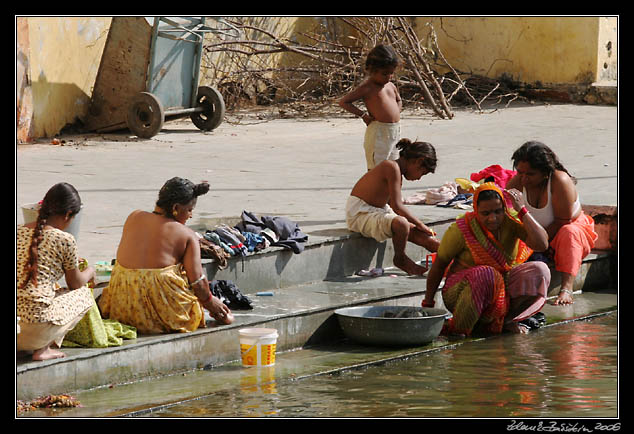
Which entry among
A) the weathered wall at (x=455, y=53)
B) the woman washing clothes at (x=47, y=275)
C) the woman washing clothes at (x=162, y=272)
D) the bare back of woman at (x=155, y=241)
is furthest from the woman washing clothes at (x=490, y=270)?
the weathered wall at (x=455, y=53)

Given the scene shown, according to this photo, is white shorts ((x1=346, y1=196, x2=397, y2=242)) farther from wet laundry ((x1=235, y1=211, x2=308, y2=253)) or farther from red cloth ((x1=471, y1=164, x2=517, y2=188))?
red cloth ((x1=471, y1=164, x2=517, y2=188))

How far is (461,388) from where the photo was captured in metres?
5.68

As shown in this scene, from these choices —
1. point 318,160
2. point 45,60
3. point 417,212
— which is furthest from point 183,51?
point 417,212

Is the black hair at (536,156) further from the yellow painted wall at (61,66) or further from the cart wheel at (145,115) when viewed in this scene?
the yellow painted wall at (61,66)

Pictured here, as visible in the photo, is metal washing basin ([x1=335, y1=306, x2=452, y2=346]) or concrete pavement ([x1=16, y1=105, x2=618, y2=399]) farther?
metal washing basin ([x1=335, y1=306, x2=452, y2=346])

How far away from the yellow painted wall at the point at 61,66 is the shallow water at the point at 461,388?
789cm

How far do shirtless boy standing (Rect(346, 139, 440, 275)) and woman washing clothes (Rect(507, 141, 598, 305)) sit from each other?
708 mm

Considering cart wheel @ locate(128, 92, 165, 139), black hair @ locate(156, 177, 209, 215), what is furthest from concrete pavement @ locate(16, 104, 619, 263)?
black hair @ locate(156, 177, 209, 215)

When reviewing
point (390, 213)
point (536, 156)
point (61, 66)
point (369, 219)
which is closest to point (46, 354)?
point (369, 219)

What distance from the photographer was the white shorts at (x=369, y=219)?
783 centimetres

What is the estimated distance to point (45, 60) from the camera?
13.2 meters

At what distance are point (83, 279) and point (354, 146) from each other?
25.7 ft

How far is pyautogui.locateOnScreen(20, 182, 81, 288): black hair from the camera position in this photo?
17.5ft

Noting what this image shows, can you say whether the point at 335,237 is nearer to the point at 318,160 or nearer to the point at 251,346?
the point at 251,346
